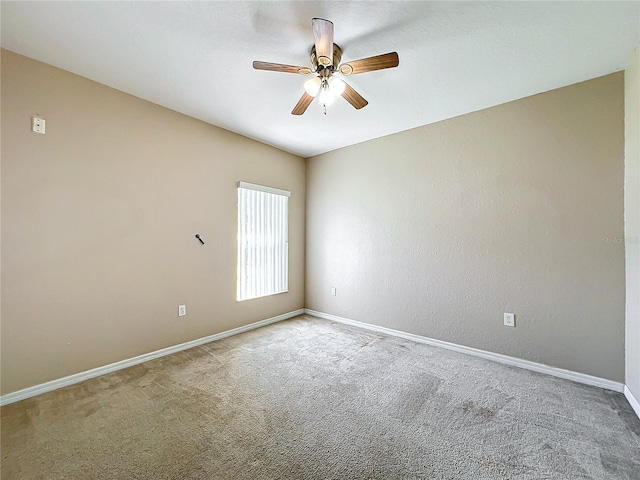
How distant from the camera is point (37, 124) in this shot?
206cm

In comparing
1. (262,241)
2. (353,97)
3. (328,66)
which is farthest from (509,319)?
(262,241)

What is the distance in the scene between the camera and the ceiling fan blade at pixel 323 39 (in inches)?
56.9

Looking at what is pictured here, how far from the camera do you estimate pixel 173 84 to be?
2.35 m

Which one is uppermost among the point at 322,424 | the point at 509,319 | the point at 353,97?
the point at 353,97

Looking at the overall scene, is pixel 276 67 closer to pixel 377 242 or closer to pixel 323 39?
pixel 323 39

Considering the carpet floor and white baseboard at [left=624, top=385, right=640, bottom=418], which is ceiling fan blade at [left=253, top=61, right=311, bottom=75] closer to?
the carpet floor

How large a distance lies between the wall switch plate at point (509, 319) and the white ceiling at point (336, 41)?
83.2 inches

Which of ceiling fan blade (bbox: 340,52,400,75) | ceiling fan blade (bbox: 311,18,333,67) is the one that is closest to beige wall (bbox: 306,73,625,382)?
ceiling fan blade (bbox: 340,52,400,75)

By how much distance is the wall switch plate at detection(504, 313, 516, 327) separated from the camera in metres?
2.57

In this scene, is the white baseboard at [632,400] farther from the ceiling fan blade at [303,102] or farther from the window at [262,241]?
the window at [262,241]

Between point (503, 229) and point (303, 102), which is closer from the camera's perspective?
point (303, 102)

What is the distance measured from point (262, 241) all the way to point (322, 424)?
2.49 m

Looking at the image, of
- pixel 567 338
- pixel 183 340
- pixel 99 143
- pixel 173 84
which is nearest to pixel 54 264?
pixel 99 143

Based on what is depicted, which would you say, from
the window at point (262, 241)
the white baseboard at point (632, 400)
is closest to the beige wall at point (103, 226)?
the window at point (262, 241)
